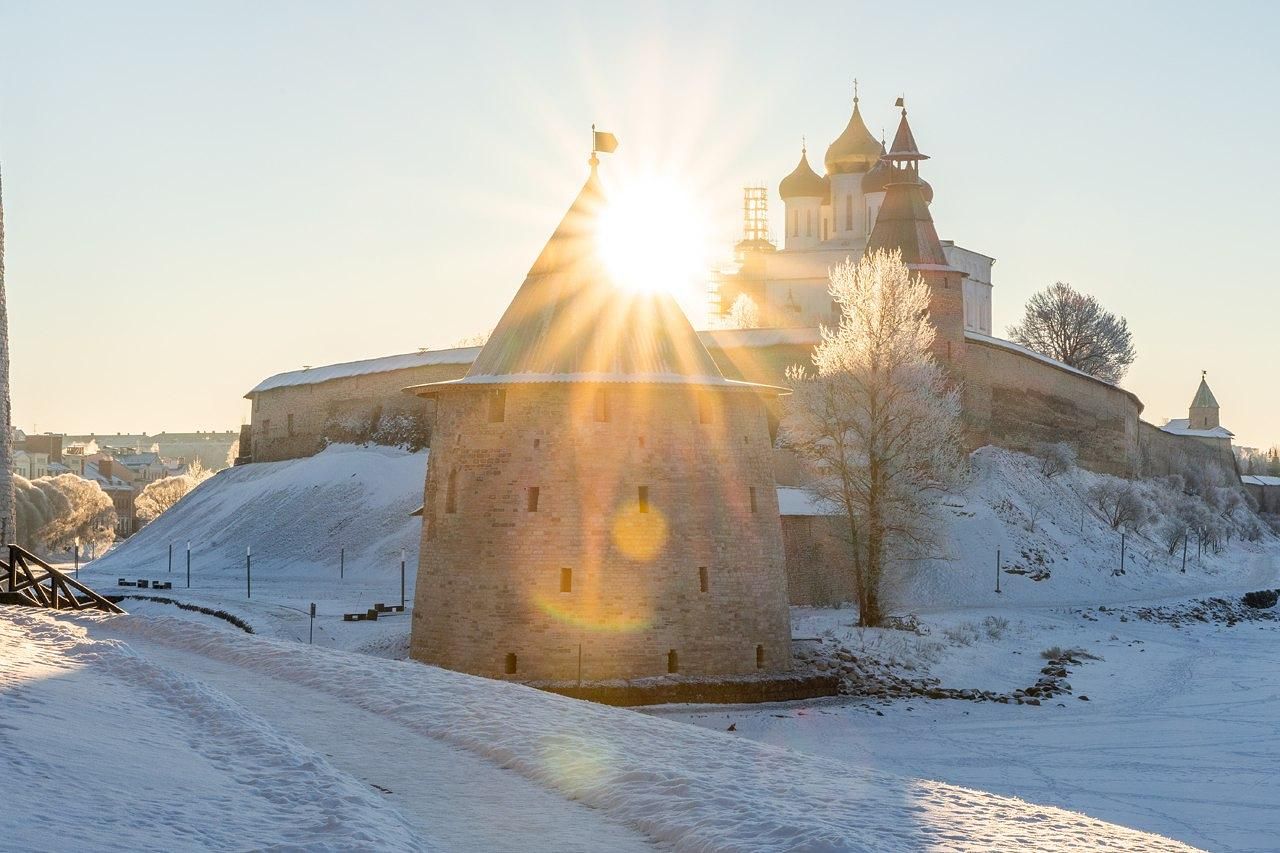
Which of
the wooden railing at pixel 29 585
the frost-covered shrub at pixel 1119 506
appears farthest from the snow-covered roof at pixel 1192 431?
the wooden railing at pixel 29 585

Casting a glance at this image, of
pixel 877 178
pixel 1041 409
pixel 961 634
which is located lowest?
pixel 961 634

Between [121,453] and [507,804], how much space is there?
117525 millimetres

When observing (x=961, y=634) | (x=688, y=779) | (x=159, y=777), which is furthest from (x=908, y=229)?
(x=159, y=777)

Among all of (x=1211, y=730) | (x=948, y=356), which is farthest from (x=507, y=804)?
(x=948, y=356)

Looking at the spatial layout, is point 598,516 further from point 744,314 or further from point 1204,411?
point 1204,411

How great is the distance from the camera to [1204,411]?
91.6 meters

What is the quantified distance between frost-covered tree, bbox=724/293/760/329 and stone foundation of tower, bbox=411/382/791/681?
132 ft

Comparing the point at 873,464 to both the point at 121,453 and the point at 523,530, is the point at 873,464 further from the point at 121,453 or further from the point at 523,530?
the point at 121,453

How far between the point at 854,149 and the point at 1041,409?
1996 centimetres

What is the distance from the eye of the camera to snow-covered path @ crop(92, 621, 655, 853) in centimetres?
824

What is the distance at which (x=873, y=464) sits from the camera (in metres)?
28.1

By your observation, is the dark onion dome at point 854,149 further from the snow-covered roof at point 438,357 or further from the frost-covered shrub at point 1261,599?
the frost-covered shrub at point 1261,599

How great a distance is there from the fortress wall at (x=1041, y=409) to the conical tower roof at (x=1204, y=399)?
140ft

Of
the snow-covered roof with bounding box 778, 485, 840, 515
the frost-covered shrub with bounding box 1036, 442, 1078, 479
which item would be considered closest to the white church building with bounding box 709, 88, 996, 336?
the frost-covered shrub with bounding box 1036, 442, 1078, 479
